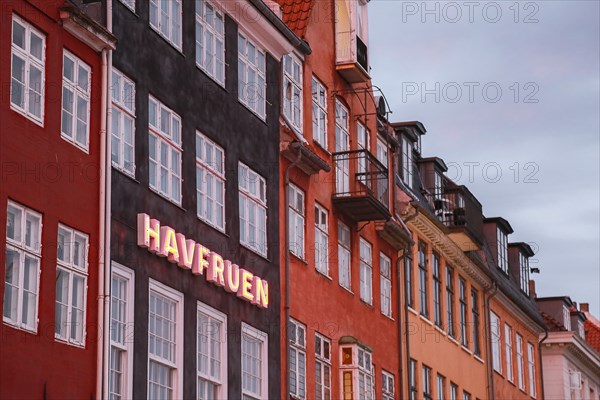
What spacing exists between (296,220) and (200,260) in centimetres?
597

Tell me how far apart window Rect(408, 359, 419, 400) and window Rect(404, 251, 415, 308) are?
5.07ft

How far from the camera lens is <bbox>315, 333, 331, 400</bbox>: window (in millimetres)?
33156

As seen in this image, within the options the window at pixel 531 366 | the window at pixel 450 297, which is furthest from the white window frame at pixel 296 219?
the window at pixel 531 366

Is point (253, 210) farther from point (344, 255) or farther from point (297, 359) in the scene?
point (344, 255)

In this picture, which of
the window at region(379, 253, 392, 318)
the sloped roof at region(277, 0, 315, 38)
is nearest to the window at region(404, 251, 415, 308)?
the window at region(379, 253, 392, 318)

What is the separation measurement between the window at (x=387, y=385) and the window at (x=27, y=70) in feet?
55.2

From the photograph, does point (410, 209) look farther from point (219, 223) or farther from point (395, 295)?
point (219, 223)

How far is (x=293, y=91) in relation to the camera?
3362 cm

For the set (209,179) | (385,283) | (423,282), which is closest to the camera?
(209,179)

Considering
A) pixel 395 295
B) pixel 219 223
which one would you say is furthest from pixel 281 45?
pixel 395 295

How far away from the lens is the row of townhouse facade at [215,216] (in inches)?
868

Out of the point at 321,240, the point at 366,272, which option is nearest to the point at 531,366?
the point at 366,272

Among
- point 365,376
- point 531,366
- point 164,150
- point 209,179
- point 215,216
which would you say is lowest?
point 365,376

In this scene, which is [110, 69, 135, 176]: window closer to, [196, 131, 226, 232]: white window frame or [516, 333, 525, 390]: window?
[196, 131, 226, 232]: white window frame
